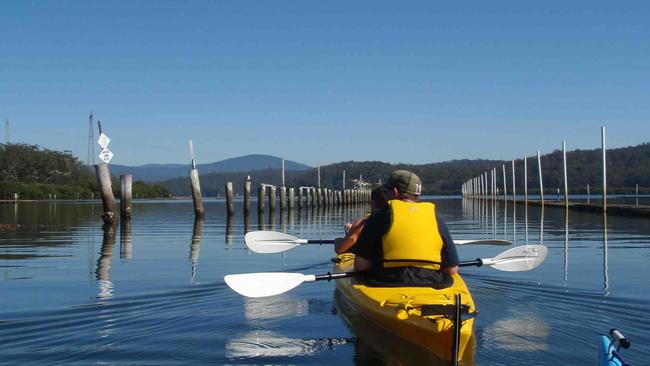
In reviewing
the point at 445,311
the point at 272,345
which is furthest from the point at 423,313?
the point at 272,345

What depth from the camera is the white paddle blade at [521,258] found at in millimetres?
9352

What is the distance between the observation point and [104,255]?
15008 mm

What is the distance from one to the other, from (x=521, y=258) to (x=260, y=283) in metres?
4.02

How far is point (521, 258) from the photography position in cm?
950

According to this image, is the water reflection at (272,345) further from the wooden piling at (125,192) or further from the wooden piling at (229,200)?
the wooden piling at (229,200)

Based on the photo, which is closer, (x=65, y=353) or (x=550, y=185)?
(x=65, y=353)

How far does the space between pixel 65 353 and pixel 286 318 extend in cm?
267

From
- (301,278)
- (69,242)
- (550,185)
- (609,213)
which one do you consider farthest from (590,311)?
(550,185)

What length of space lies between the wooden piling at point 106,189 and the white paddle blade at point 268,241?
43.9 feet

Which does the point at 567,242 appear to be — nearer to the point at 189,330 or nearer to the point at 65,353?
the point at 189,330

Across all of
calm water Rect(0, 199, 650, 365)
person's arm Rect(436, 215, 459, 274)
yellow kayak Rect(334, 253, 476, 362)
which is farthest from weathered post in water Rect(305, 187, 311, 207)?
person's arm Rect(436, 215, 459, 274)

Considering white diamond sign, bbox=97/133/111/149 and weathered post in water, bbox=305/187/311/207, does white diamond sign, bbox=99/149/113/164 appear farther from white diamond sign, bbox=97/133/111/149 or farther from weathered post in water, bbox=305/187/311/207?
weathered post in water, bbox=305/187/311/207

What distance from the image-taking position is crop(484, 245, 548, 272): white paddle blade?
368 inches

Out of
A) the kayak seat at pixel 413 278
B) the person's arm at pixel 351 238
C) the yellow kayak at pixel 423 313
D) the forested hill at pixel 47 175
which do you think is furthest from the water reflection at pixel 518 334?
the forested hill at pixel 47 175
